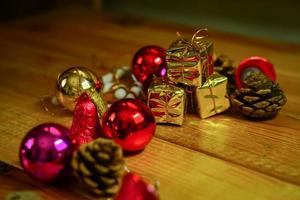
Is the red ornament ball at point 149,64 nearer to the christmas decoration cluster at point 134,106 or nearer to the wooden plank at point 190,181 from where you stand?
the christmas decoration cluster at point 134,106

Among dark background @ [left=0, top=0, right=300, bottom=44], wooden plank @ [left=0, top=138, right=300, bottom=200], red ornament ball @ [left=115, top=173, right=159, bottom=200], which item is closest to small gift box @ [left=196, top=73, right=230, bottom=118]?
wooden plank @ [left=0, top=138, right=300, bottom=200]

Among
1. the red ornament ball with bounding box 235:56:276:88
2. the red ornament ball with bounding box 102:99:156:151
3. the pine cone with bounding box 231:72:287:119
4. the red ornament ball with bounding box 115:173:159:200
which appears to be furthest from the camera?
the red ornament ball with bounding box 235:56:276:88

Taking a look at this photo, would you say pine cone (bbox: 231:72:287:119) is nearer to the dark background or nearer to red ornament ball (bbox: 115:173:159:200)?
red ornament ball (bbox: 115:173:159:200)

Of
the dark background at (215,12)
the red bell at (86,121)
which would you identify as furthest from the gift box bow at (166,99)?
the dark background at (215,12)

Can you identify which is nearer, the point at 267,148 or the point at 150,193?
the point at 150,193

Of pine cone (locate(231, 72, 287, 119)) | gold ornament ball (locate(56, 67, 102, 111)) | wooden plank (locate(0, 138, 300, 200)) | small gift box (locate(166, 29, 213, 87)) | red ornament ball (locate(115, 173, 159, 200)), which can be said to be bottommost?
wooden plank (locate(0, 138, 300, 200))

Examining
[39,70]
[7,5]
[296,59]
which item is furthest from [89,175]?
[7,5]

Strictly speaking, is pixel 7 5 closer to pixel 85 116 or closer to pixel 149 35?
pixel 149 35
